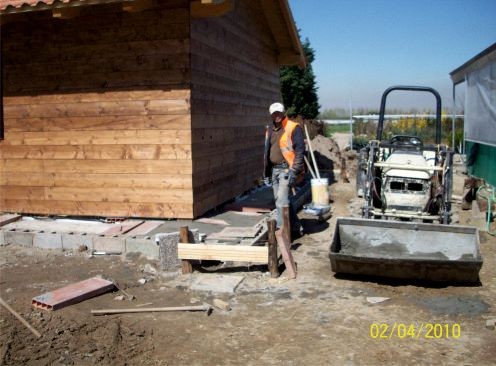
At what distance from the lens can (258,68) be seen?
40.8 feet

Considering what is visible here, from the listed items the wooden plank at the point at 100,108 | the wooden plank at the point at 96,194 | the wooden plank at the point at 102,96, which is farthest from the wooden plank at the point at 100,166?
the wooden plank at the point at 102,96

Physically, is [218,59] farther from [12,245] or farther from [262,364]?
[262,364]

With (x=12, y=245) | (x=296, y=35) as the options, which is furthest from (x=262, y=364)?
(x=296, y=35)

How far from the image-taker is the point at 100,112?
8.33 m

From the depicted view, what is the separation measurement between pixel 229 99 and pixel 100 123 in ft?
9.34

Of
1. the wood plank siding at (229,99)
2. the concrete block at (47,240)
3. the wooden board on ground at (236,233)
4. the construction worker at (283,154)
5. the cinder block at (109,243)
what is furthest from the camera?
the wood plank siding at (229,99)

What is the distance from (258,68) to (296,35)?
1.47 m

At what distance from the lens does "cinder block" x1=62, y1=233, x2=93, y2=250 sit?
7625 mm

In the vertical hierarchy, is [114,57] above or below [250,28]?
below

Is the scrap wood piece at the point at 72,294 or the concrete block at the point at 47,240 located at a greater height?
the concrete block at the point at 47,240

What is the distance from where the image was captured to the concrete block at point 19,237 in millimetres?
7965

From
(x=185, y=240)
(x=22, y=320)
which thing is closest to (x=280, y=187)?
(x=185, y=240)

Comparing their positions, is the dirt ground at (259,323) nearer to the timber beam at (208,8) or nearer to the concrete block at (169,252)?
the concrete block at (169,252)

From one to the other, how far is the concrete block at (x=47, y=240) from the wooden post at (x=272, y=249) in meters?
3.56
